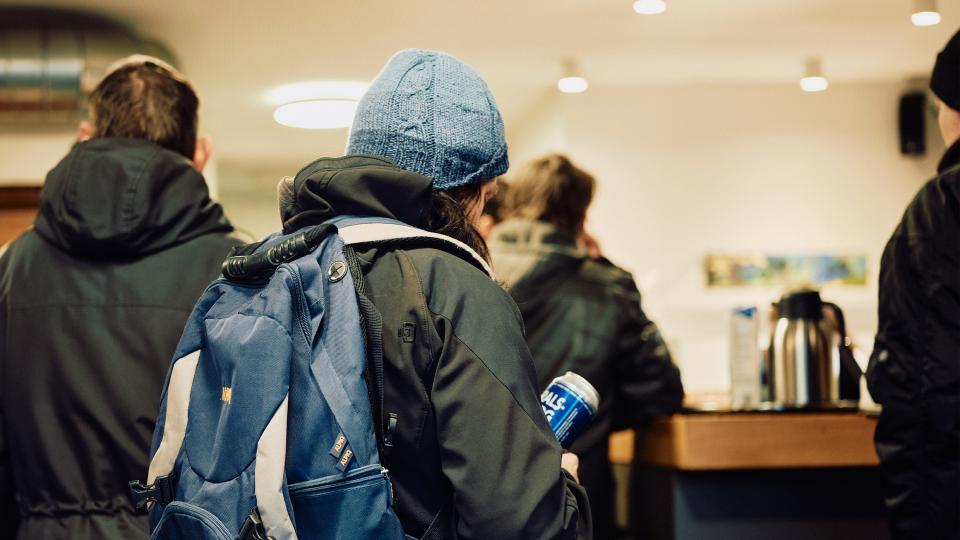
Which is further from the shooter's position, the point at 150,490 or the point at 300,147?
the point at 300,147

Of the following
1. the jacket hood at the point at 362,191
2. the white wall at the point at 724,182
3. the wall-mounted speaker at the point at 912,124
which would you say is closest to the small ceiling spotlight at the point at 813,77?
the white wall at the point at 724,182

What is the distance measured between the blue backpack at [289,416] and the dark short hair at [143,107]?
755mm

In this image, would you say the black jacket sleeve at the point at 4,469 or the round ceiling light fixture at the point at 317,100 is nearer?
the black jacket sleeve at the point at 4,469

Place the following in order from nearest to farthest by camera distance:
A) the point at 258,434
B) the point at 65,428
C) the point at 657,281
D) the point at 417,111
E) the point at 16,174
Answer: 1. the point at 258,434
2. the point at 417,111
3. the point at 65,428
4. the point at 16,174
5. the point at 657,281

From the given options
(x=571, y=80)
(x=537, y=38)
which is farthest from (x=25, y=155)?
(x=571, y=80)

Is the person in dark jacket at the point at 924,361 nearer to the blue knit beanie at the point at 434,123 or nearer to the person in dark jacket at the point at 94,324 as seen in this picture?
the blue knit beanie at the point at 434,123

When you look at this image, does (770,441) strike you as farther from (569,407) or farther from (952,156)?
(569,407)

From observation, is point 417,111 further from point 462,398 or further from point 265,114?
point 265,114

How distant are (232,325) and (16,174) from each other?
4588mm

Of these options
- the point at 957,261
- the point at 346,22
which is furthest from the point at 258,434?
the point at 346,22

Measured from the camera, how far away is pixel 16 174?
5.10 metres

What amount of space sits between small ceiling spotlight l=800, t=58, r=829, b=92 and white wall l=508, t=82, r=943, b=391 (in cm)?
43

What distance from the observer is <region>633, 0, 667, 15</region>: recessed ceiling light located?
4.42 metres

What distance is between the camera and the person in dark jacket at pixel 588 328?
246cm
